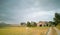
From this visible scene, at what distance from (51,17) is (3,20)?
2.97 feet

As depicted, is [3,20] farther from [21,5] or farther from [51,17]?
[51,17]

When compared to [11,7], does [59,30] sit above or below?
below

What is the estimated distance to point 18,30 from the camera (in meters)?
2.44

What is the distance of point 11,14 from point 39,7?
21.6 inches

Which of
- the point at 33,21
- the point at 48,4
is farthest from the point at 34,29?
the point at 48,4

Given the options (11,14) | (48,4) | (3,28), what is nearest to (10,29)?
(3,28)

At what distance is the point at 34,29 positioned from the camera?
2.42 metres

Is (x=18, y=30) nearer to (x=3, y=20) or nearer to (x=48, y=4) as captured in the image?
(x=3, y=20)

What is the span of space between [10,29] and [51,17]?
79 cm

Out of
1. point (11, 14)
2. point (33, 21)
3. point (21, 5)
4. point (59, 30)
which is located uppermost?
point (21, 5)

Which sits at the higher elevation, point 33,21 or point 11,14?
point 11,14

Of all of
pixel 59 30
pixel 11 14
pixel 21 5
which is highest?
pixel 21 5

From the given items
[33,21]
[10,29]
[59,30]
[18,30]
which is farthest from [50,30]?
[10,29]

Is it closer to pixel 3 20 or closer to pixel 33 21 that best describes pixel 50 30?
pixel 33 21
